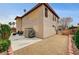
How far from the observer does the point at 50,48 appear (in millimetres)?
1760

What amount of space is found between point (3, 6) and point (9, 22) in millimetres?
151

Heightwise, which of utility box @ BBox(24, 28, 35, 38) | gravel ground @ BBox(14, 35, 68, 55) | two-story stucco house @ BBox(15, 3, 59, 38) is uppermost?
two-story stucco house @ BBox(15, 3, 59, 38)

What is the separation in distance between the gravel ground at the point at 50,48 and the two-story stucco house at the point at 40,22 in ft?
0.21

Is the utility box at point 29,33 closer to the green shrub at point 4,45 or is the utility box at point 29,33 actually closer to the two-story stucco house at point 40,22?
the two-story stucco house at point 40,22

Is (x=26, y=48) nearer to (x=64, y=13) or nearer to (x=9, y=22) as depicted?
(x=9, y=22)

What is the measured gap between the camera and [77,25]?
1735 mm

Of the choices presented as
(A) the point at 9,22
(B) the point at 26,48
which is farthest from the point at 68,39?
(A) the point at 9,22

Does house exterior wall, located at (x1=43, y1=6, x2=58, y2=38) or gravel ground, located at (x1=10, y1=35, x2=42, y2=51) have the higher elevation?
house exterior wall, located at (x1=43, y1=6, x2=58, y2=38)

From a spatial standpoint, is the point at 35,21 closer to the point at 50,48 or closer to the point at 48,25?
the point at 48,25

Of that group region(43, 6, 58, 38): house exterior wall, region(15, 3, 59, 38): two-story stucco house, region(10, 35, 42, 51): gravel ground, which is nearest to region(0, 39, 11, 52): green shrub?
region(10, 35, 42, 51): gravel ground

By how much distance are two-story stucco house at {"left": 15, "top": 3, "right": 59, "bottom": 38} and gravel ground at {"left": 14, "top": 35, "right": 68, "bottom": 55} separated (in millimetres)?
65

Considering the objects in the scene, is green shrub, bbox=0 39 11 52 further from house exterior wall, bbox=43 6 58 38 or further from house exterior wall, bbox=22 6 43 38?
house exterior wall, bbox=43 6 58 38

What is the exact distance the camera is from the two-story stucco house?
5.91ft

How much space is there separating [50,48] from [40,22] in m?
0.26
